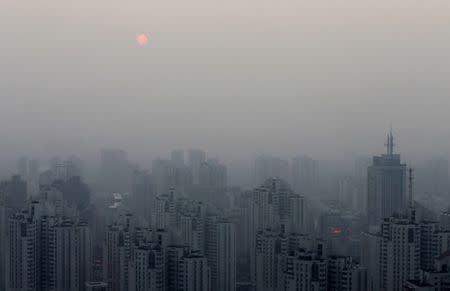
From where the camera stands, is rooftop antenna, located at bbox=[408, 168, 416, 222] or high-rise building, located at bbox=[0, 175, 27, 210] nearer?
rooftop antenna, located at bbox=[408, 168, 416, 222]

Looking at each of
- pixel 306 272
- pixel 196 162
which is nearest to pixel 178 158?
pixel 196 162

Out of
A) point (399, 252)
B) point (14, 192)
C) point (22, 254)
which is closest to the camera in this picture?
point (399, 252)

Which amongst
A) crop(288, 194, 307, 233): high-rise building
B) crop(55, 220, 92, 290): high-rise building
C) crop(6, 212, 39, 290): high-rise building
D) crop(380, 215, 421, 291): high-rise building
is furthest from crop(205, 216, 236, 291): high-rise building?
crop(6, 212, 39, 290): high-rise building

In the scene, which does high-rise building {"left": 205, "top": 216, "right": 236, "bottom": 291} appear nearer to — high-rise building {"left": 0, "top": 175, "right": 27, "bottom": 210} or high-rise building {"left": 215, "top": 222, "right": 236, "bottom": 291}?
high-rise building {"left": 215, "top": 222, "right": 236, "bottom": 291}

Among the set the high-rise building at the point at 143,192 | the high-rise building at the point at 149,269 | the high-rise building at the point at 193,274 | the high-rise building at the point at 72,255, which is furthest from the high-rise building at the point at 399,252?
the high-rise building at the point at 72,255

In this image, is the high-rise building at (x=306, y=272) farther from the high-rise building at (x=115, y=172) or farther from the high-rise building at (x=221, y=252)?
the high-rise building at (x=115, y=172)

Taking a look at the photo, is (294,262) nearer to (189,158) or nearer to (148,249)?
(148,249)

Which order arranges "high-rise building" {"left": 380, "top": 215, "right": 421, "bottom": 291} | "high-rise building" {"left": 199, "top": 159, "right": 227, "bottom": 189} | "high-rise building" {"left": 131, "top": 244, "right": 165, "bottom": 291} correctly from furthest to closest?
"high-rise building" {"left": 199, "top": 159, "right": 227, "bottom": 189} < "high-rise building" {"left": 380, "top": 215, "right": 421, "bottom": 291} < "high-rise building" {"left": 131, "top": 244, "right": 165, "bottom": 291}

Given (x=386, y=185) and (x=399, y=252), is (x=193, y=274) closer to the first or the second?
(x=399, y=252)

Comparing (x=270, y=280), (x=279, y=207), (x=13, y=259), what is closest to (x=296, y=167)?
(x=279, y=207)
